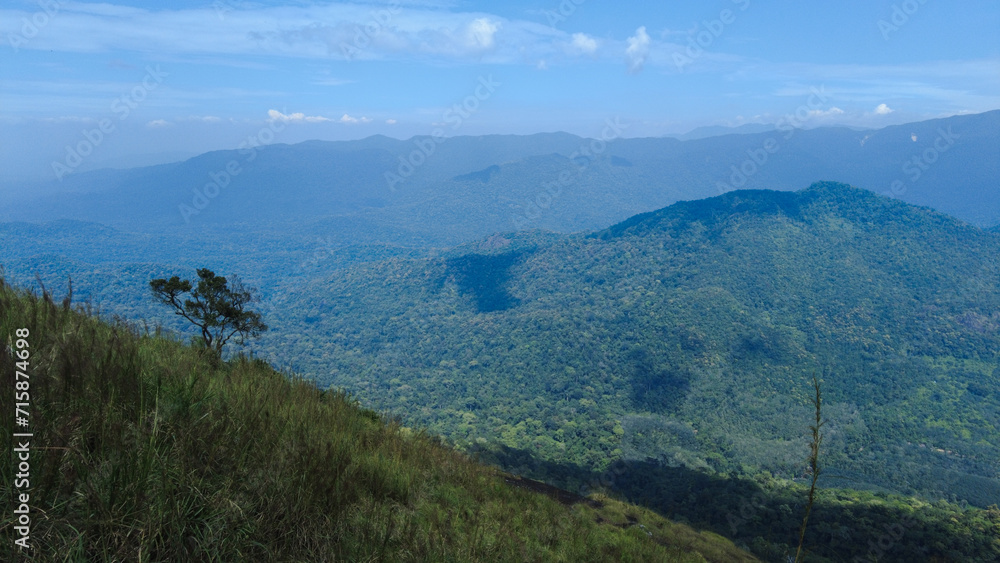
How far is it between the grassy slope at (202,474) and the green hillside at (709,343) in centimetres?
4274

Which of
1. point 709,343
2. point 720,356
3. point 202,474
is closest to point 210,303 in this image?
point 202,474

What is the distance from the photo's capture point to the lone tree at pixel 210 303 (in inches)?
505

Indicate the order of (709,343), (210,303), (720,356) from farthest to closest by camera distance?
(709,343) → (720,356) → (210,303)

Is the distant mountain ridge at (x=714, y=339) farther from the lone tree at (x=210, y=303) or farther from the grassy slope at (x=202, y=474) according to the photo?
the grassy slope at (x=202, y=474)

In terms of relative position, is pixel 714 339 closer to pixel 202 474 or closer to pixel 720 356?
pixel 720 356

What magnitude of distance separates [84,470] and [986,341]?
157427 millimetres

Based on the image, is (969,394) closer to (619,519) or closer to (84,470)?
(619,519)

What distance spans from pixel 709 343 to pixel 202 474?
120086mm

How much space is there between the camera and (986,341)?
10675cm

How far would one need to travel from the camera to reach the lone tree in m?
12.8

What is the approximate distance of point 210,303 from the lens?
1322 cm

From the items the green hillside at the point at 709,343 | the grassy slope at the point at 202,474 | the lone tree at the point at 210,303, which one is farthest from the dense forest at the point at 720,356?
the lone tree at the point at 210,303

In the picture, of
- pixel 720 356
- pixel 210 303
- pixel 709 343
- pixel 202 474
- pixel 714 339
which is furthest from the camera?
pixel 714 339

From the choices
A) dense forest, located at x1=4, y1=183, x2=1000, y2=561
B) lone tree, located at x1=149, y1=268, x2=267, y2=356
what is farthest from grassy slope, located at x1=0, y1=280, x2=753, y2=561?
lone tree, located at x1=149, y1=268, x2=267, y2=356
